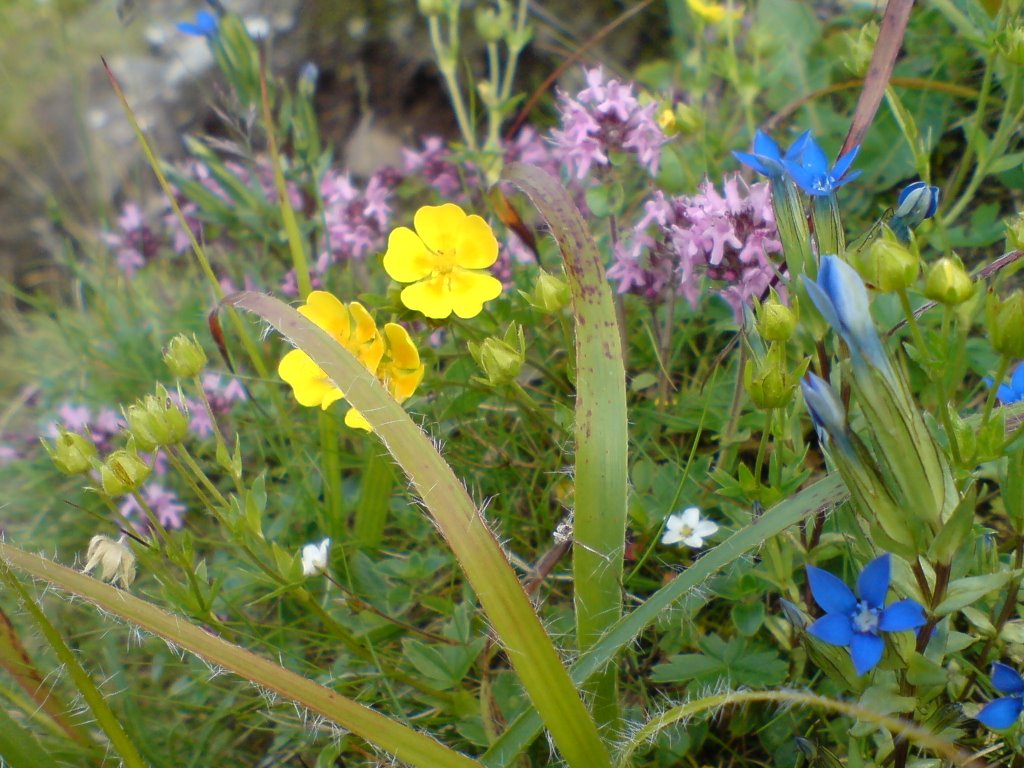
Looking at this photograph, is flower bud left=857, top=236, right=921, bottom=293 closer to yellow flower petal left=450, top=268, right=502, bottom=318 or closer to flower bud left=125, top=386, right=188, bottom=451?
yellow flower petal left=450, top=268, right=502, bottom=318

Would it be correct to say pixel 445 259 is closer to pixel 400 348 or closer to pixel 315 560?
pixel 400 348

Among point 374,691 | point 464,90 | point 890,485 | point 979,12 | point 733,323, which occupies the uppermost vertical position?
point 464,90

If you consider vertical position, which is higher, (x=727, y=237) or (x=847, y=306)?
(x=727, y=237)

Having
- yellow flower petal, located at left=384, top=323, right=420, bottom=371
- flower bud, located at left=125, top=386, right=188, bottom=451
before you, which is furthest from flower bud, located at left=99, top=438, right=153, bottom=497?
yellow flower petal, located at left=384, top=323, right=420, bottom=371

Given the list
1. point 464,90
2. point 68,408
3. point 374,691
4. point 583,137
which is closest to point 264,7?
point 464,90

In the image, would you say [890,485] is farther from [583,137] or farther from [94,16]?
[94,16]

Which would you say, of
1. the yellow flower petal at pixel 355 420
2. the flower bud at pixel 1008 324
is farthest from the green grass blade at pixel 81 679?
the flower bud at pixel 1008 324

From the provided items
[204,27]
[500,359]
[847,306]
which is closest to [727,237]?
[500,359]
